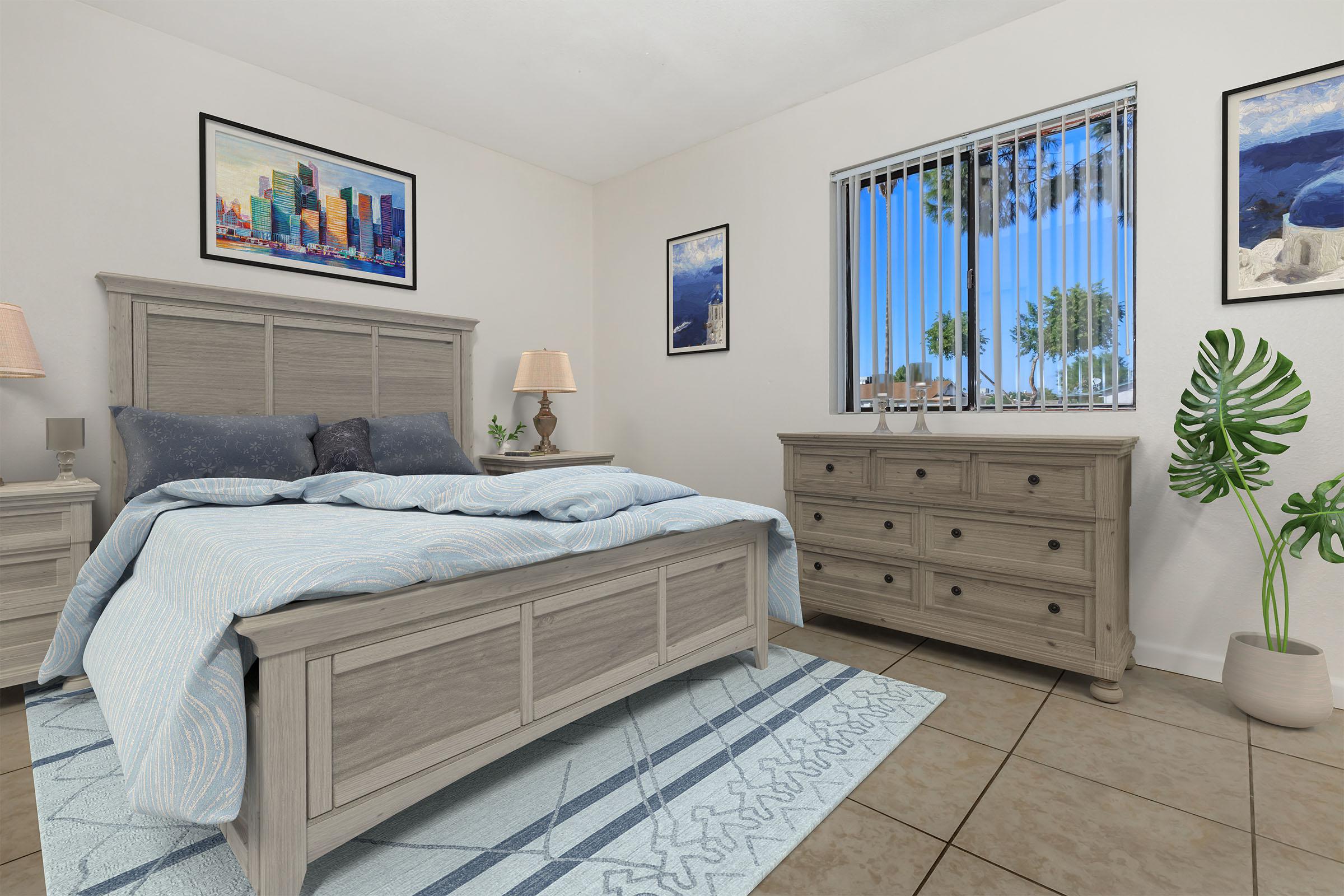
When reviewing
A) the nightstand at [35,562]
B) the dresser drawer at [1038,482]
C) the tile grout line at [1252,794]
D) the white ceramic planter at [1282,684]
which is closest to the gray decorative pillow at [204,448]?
the nightstand at [35,562]

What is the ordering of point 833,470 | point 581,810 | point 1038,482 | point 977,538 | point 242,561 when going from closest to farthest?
1. point 242,561
2. point 581,810
3. point 1038,482
4. point 977,538
5. point 833,470

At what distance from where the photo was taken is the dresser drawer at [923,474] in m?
2.54

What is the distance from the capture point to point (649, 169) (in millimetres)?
4379

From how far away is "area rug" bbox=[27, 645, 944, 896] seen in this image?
1.35 metres

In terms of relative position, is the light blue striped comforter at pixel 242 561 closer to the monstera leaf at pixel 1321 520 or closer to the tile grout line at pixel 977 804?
the tile grout line at pixel 977 804

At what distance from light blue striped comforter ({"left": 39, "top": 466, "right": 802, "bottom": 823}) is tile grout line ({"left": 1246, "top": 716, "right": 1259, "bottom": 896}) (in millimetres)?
1314

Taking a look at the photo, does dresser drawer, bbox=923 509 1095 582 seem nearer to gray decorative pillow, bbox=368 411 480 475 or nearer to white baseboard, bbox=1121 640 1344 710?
white baseboard, bbox=1121 640 1344 710

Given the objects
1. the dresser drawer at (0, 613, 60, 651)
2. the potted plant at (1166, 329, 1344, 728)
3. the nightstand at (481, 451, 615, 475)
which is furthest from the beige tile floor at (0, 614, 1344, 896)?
the nightstand at (481, 451, 615, 475)

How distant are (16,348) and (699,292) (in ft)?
10.2

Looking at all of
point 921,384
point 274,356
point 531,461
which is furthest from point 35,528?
point 921,384

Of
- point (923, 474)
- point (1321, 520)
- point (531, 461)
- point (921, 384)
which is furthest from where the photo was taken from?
point (531, 461)

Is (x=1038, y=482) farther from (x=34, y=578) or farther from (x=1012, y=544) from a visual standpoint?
(x=34, y=578)

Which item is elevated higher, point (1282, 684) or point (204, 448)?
point (204, 448)

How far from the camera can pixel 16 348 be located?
2.31 meters
